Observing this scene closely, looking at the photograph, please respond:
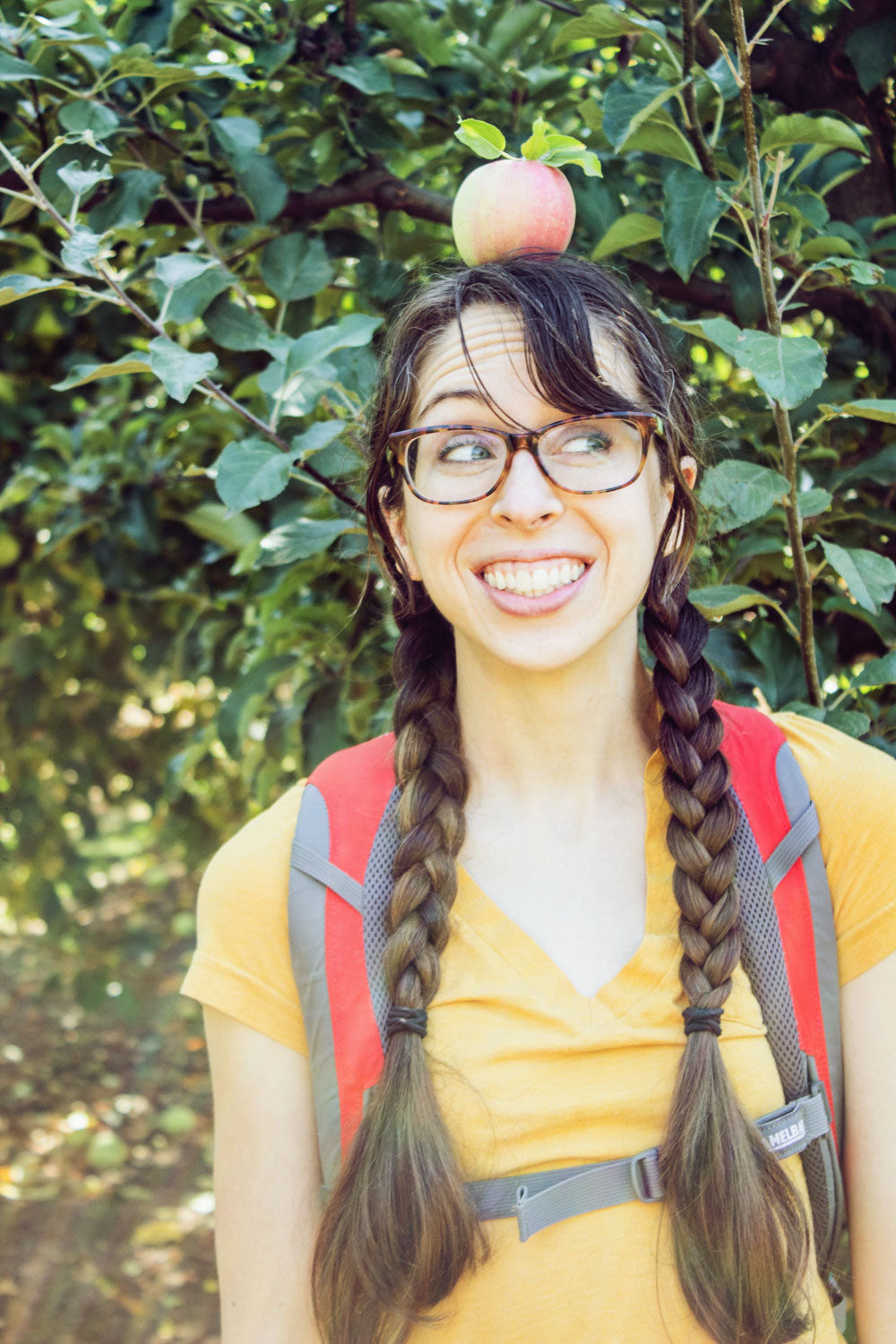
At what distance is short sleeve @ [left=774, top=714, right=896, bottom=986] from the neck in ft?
A: 0.65

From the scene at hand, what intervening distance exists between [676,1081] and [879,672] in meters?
0.49

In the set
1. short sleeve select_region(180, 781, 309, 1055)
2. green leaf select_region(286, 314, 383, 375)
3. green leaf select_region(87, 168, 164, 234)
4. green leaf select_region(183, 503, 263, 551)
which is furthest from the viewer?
green leaf select_region(183, 503, 263, 551)

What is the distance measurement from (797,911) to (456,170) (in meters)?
1.12

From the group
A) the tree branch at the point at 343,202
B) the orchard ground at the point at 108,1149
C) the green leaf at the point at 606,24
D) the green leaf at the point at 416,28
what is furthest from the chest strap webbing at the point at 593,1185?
the orchard ground at the point at 108,1149

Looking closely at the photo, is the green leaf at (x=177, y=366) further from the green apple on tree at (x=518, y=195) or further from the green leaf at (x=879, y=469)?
the green leaf at (x=879, y=469)

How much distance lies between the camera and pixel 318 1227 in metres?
Result: 1.13

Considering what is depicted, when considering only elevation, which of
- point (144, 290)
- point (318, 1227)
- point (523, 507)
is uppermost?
point (144, 290)

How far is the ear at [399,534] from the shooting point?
1.31m

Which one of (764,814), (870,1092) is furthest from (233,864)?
(870,1092)

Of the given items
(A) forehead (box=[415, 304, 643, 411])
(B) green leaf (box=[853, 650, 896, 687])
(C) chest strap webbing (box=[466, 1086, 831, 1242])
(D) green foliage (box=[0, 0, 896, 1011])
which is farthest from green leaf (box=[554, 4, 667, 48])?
(C) chest strap webbing (box=[466, 1086, 831, 1242])

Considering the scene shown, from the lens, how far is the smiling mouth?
111 centimetres

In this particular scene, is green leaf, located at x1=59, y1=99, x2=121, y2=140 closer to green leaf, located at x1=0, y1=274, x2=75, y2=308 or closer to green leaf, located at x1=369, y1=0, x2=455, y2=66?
green leaf, located at x1=0, y1=274, x2=75, y2=308

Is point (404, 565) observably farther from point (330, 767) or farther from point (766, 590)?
point (766, 590)

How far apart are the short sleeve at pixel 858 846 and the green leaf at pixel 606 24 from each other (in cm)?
77
